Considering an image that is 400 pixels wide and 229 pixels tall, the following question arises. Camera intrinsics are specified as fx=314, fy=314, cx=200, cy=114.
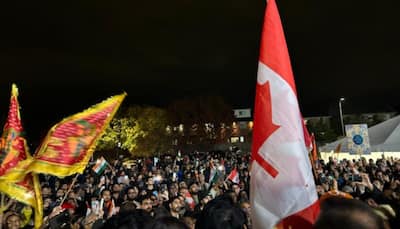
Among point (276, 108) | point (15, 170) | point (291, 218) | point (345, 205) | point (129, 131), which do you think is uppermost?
point (129, 131)

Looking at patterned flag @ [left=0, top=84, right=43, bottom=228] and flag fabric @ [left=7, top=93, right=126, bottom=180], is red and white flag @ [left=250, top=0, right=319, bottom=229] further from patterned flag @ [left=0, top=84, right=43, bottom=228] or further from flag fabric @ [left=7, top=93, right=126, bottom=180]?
patterned flag @ [left=0, top=84, right=43, bottom=228]

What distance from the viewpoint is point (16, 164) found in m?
4.29

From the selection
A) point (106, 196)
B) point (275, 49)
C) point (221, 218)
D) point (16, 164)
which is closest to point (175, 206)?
point (106, 196)

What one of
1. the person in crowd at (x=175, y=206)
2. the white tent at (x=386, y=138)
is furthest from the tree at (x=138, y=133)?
the person in crowd at (x=175, y=206)

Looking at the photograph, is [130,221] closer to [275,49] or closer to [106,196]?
[275,49]

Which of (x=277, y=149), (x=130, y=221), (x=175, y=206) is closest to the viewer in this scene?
(x=277, y=149)

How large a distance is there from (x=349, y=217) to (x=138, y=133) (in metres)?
49.5

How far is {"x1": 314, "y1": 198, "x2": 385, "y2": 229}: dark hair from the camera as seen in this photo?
5.99 feet

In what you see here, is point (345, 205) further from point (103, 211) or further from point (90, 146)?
point (103, 211)

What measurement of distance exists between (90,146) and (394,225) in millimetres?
3694

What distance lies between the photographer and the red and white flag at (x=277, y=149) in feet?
8.71

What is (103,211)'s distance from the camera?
24.7ft

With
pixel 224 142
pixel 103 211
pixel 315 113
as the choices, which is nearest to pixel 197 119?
pixel 224 142

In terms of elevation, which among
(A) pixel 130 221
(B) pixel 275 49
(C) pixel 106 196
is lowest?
(C) pixel 106 196
